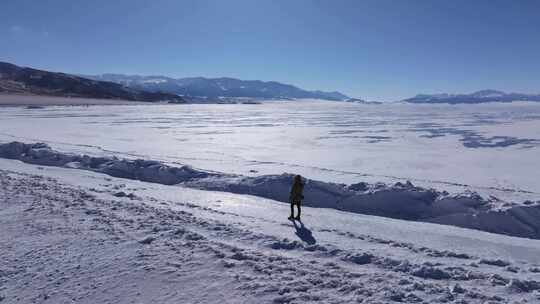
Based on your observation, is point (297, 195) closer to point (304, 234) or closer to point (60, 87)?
point (304, 234)

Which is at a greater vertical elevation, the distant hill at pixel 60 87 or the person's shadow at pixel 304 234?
the distant hill at pixel 60 87

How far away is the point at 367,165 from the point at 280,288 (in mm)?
12614

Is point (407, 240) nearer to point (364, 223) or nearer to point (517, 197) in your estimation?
point (364, 223)

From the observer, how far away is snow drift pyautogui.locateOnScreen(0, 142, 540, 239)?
1023cm

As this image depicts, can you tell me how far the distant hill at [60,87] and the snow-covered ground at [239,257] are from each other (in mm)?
146329

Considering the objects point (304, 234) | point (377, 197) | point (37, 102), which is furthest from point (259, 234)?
point (37, 102)

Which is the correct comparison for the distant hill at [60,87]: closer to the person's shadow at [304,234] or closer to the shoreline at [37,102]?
the shoreline at [37,102]

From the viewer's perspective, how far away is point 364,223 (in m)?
9.81

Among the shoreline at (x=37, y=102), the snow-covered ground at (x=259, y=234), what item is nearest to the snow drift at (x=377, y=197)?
the snow-covered ground at (x=259, y=234)

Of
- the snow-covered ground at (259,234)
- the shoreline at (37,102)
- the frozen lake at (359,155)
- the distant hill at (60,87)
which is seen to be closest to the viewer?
the snow-covered ground at (259,234)

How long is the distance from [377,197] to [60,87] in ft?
545

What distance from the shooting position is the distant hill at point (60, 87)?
14738 centimetres

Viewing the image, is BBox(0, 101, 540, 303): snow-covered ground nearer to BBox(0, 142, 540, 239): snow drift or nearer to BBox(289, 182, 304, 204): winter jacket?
BBox(0, 142, 540, 239): snow drift

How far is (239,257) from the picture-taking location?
7.48m
